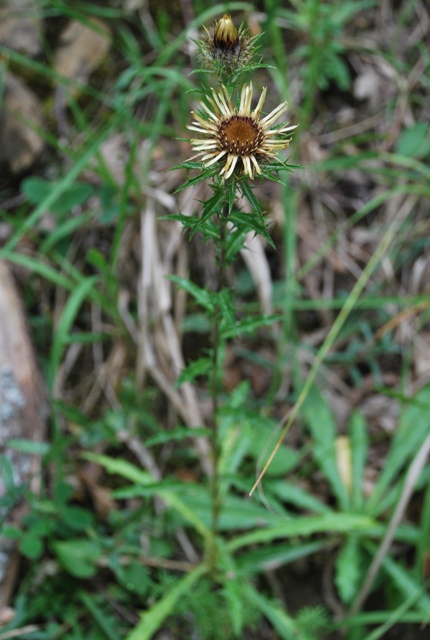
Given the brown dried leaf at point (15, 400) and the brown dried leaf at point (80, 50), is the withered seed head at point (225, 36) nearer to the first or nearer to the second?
the brown dried leaf at point (15, 400)

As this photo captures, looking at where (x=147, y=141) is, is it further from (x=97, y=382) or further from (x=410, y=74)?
(x=410, y=74)

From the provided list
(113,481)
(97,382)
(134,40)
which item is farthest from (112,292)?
(134,40)

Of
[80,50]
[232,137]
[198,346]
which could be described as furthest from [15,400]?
[80,50]

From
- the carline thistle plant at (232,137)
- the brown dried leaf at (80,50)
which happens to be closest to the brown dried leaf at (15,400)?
the brown dried leaf at (80,50)

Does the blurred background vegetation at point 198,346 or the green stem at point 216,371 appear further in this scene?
the blurred background vegetation at point 198,346

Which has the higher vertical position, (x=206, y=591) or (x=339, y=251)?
(x=339, y=251)

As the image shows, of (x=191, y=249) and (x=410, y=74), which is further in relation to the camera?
(x=410, y=74)
